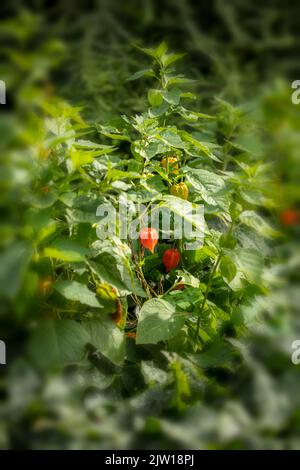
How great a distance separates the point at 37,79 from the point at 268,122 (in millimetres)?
257

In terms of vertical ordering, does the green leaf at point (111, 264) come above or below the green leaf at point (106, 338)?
above

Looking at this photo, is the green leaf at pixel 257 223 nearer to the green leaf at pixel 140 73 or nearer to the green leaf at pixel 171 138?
the green leaf at pixel 171 138

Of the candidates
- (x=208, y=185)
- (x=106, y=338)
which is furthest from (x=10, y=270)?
(x=208, y=185)

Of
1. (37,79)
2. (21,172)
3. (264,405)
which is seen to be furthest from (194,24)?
(264,405)

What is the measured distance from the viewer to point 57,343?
0.80m

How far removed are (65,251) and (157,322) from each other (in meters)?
0.30

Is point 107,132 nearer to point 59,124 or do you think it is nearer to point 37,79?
point 59,124

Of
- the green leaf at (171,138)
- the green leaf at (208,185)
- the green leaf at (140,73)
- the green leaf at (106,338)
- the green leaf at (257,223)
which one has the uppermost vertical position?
the green leaf at (140,73)

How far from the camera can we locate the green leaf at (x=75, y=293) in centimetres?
83

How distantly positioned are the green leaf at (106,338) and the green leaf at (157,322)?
6 cm

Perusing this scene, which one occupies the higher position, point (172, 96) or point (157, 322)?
point (172, 96)

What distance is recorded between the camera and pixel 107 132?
3.88ft

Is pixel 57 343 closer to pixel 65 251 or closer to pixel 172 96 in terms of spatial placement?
pixel 65 251

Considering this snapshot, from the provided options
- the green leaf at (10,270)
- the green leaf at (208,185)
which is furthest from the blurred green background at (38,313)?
the green leaf at (208,185)
